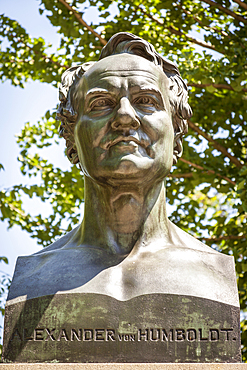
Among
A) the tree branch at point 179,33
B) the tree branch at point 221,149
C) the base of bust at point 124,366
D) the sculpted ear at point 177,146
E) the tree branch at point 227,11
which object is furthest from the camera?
the tree branch at point 179,33

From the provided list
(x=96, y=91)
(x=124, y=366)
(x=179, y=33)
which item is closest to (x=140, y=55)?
(x=96, y=91)

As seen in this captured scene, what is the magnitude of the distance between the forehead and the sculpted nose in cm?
14

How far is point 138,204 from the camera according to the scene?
4305 millimetres

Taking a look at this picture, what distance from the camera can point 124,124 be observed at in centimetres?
412

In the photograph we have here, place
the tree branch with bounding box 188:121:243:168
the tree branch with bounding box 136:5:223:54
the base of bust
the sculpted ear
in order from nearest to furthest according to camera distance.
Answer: the base of bust
the sculpted ear
the tree branch with bounding box 188:121:243:168
the tree branch with bounding box 136:5:223:54

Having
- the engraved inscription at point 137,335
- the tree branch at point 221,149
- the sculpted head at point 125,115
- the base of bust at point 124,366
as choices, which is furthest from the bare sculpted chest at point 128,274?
the tree branch at point 221,149

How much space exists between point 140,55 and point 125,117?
28.3 inches

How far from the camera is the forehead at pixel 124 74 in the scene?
4.25 m

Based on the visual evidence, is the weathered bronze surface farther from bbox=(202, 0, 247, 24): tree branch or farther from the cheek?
bbox=(202, 0, 247, 24): tree branch

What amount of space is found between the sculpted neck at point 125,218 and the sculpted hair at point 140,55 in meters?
0.47

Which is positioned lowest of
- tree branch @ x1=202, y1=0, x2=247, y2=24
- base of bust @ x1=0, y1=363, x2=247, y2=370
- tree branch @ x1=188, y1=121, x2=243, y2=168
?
base of bust @ x1=0, y1=363, x2=247, y2=370

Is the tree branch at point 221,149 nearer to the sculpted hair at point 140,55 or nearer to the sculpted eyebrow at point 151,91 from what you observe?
the sculpted hair at point 140,55

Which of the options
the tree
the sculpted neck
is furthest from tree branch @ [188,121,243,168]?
the sculpted neck

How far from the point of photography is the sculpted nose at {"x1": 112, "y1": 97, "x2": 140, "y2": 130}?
4.11 metres
